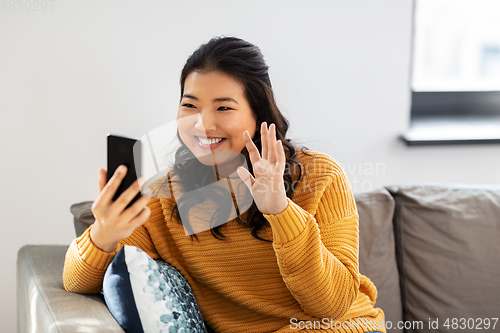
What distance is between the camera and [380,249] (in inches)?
59.6

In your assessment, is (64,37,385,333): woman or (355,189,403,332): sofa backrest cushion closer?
(64,37,385,333): woman

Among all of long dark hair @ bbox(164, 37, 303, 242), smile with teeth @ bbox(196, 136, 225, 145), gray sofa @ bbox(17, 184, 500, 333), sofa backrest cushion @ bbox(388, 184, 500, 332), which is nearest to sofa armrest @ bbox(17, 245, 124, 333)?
gray sofa @ bbox(17, 184, 500, 333)

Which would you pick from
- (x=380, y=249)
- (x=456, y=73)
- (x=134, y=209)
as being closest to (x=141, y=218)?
(x=134, y=209)

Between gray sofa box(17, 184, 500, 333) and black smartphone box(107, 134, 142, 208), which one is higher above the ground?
black smartphone box(107, 134, 142, 208)

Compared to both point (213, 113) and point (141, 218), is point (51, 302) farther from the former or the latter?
point (213, 113)

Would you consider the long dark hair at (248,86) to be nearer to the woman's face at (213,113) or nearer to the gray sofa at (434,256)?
the woman's face at (213,113)

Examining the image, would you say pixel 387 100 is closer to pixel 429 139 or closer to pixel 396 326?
pixel 429 139

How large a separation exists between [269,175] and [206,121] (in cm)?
28

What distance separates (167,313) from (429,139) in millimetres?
1482

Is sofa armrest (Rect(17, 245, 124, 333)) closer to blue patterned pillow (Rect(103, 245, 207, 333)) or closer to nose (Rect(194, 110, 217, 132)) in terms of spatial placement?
blue patterned pillow (Rect(103, 245, 207, 333))

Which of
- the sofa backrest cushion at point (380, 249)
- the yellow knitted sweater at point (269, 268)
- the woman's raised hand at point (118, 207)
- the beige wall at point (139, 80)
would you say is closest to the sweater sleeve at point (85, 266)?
the yellow knitted sweater at point (269, 268)

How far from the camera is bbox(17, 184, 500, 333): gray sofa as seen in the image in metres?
1.47

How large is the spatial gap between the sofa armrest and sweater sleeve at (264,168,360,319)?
386 millimetres

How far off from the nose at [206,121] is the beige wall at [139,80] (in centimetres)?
64
